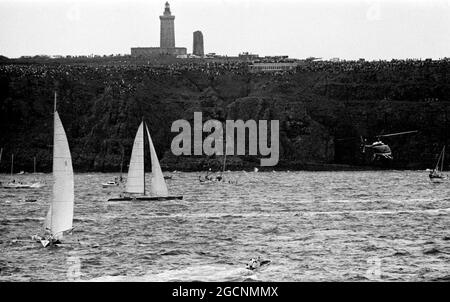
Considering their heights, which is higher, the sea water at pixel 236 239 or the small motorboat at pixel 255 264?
the small motorboat at pixel 255 264

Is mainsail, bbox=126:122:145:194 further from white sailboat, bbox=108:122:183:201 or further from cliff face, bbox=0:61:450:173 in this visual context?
cliff face, bbox=0:61:450:173

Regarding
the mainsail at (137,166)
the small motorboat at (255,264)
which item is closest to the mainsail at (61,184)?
the small motorboat at (255,264)

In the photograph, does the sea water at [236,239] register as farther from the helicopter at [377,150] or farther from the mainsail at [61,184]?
the helicopter at [377,150]

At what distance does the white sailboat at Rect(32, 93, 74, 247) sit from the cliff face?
413 ft

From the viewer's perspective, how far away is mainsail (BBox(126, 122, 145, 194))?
2835 inches

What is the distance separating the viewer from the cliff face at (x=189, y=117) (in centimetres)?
17250

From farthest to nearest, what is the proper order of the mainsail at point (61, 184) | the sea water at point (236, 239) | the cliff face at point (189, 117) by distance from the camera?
the cliff face at point (189, 117) < the mainsail at point (61, 184) < the sea water at point (236, 239)

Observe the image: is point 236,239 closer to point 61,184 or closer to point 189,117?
point 61,184

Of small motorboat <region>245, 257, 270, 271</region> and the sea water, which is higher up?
small motorboat <region>245, 257, 270, 271</region>

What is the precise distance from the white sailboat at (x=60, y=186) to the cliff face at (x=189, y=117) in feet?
413

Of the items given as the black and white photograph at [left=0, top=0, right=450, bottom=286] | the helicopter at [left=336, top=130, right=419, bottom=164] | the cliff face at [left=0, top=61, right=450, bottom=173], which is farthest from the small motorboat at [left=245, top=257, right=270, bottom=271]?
the helicopter at [left=336, top=130, right=419, bottom=164]

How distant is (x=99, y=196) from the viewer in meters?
92.4

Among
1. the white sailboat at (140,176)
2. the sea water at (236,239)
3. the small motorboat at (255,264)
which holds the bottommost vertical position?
the sea water at (236,239)
